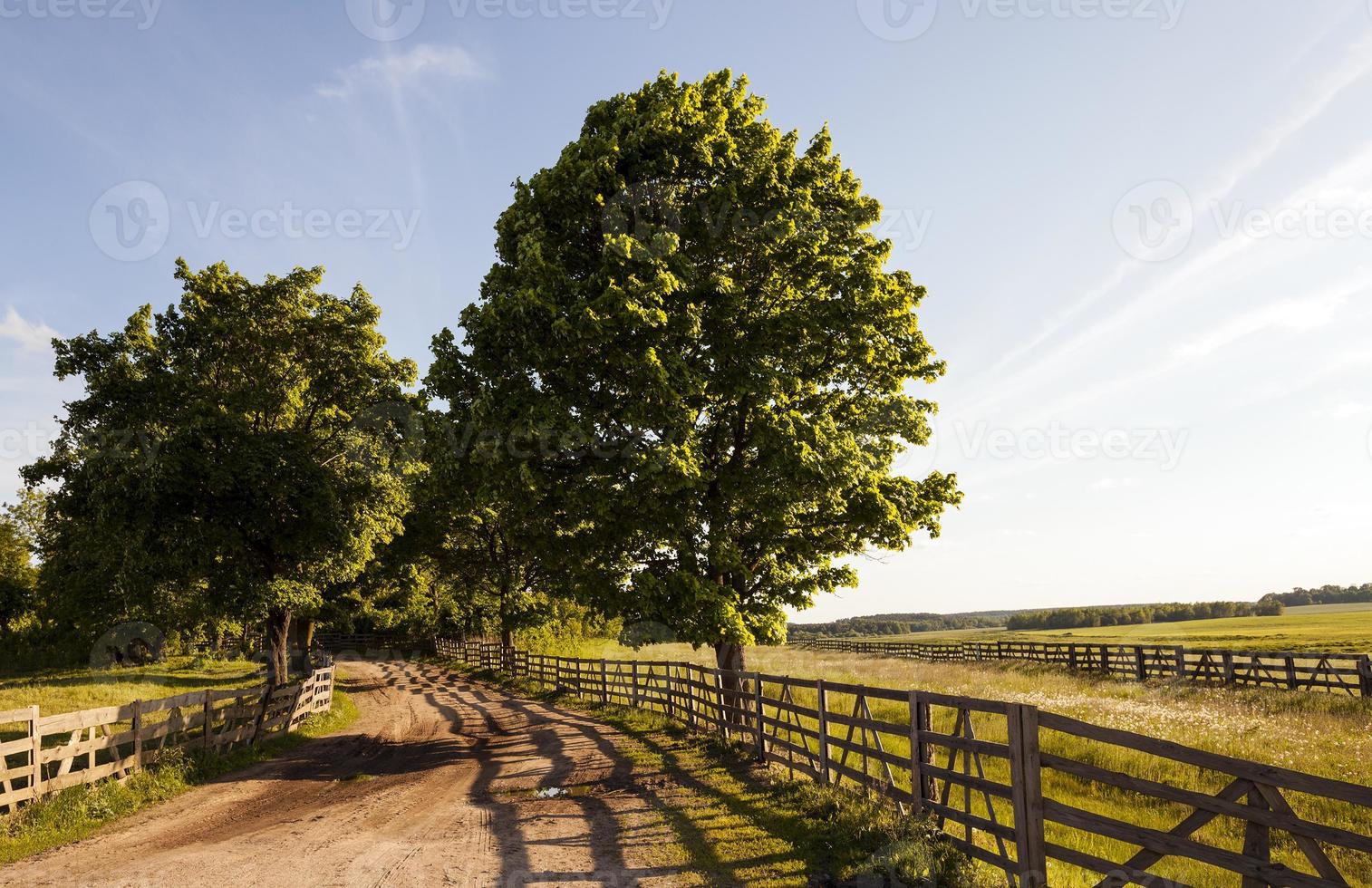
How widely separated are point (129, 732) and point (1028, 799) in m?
14.7

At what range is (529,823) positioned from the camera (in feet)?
32.9

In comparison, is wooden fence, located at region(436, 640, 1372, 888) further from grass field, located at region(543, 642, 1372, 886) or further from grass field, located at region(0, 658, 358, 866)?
grass field, located at region(0, 658, 358, 866)

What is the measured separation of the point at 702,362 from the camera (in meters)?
16.5

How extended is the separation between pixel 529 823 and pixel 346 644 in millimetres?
67258

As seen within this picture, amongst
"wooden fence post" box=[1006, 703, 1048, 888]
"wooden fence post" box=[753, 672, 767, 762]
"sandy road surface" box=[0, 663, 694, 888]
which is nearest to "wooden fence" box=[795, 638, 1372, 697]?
"wooden fence post" box=[753, 672, 767, 762]

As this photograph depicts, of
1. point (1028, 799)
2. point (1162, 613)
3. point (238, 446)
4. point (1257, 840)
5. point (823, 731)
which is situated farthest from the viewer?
point (1162, 613)

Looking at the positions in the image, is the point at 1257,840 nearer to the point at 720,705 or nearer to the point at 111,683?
the point at 720,705

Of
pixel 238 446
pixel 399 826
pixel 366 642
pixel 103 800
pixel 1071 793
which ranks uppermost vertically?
pixel 238 446

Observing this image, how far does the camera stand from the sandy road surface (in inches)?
320

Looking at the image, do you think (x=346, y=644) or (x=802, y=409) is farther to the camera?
(x=346, y=644)

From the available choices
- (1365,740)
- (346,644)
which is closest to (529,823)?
(1365,740)

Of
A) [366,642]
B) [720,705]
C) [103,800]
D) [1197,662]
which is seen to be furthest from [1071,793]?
[366,642]

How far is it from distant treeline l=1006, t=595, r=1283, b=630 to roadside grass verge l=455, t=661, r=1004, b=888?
153 meters

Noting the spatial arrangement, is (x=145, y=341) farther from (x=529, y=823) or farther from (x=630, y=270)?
(x=529, y=823)
